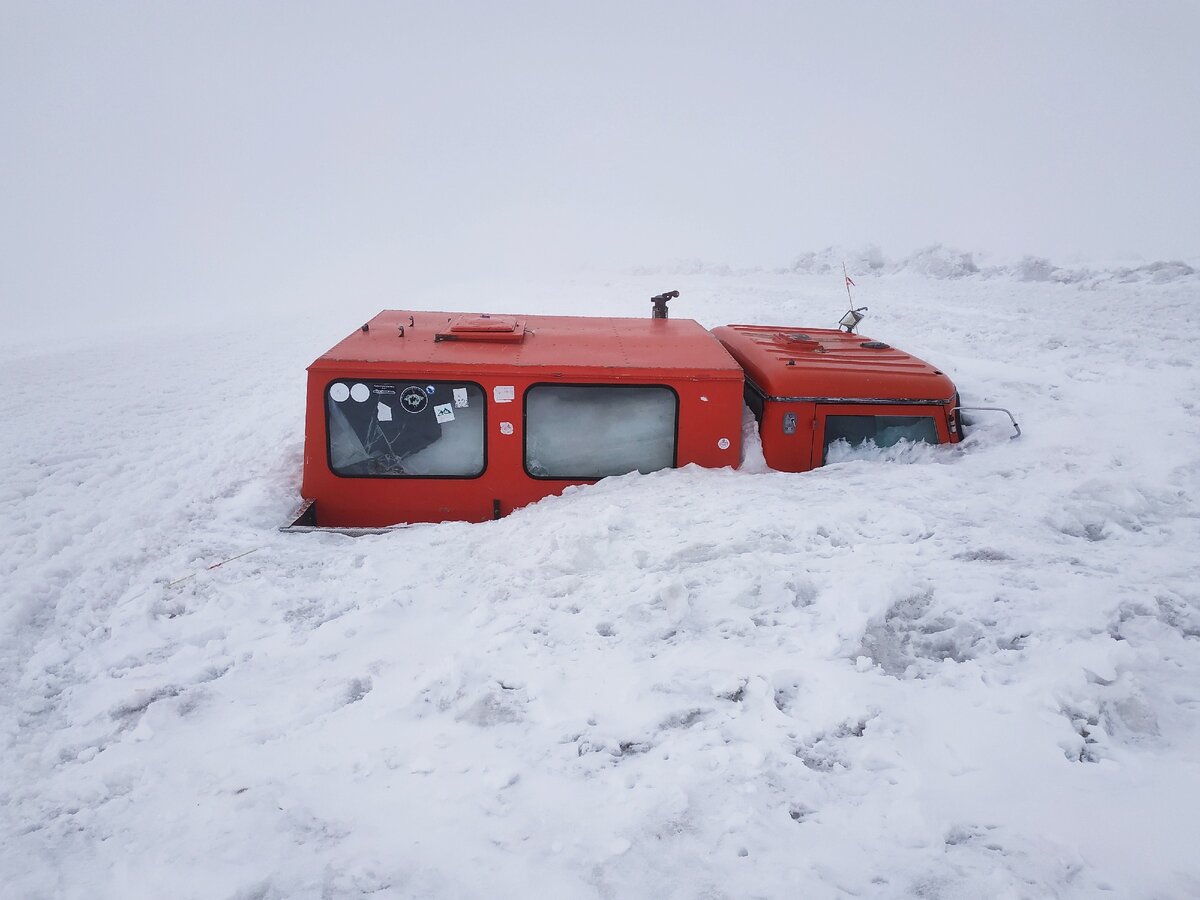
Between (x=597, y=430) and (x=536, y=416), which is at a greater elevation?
(x=536, y=416)

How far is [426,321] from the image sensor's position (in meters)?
6.26

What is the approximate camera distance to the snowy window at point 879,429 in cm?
532

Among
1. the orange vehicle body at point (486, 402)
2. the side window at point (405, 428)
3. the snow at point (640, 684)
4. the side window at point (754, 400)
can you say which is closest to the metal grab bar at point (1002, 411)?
the snow at point (640, 684)

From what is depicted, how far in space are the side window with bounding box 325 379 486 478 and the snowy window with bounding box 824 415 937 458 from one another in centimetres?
271

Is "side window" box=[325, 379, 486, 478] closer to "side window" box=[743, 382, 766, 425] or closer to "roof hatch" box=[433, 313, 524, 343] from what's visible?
"roof hatch" box=[433, 313, 524, 343]

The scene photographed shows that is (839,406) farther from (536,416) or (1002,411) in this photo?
(536,416)

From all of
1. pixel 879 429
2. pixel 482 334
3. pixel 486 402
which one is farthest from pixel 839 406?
pixel 482 334

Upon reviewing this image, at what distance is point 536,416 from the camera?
506cm

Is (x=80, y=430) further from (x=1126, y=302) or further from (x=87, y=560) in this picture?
(x=1126, y=302)

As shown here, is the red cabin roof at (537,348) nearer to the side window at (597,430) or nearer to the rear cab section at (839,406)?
the side window at (597,430)

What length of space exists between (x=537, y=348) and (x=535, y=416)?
2.07ft

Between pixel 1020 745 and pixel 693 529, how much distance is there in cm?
208

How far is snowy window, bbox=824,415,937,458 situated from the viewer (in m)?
5.32

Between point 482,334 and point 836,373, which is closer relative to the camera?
point 836,373
